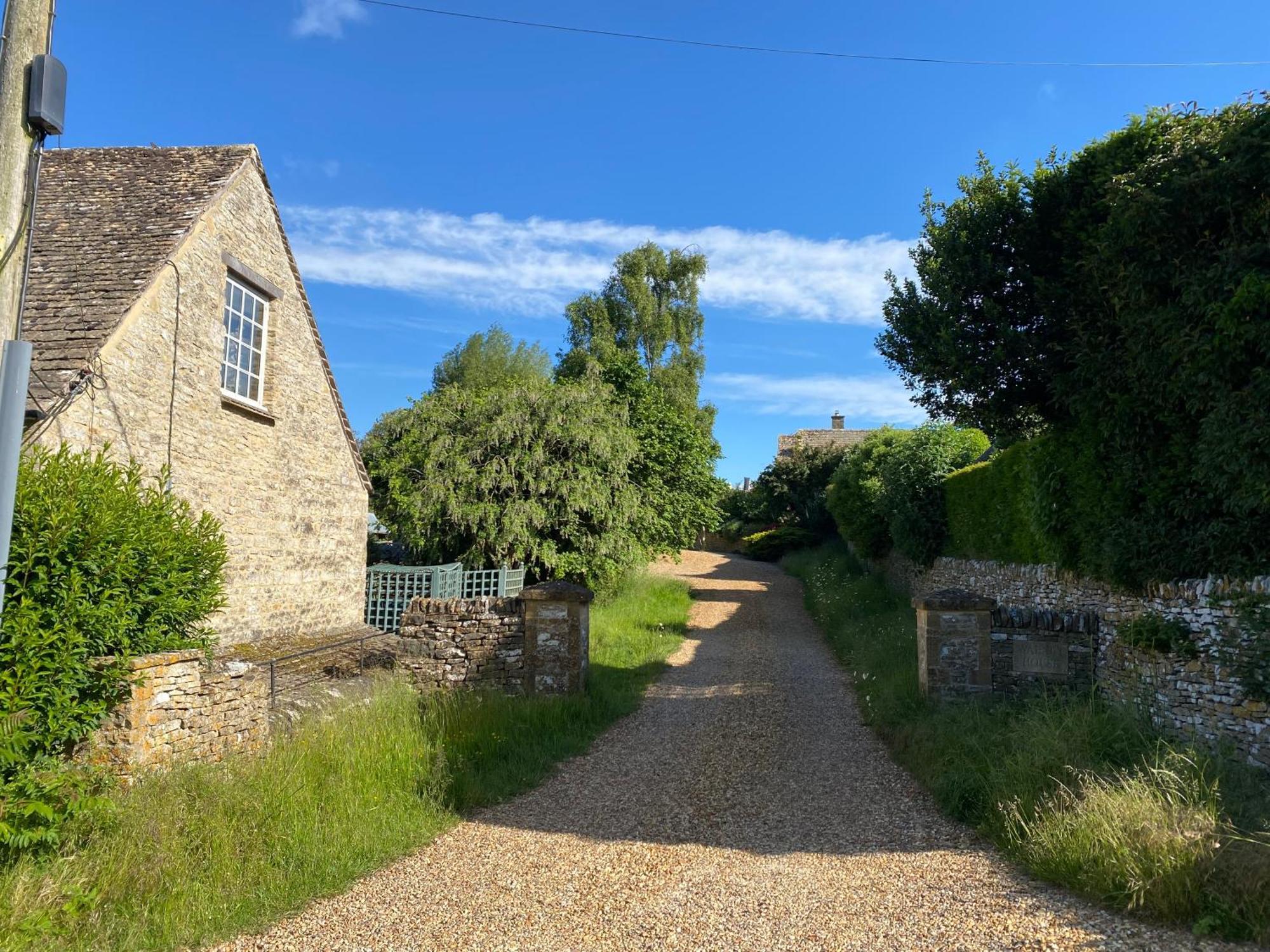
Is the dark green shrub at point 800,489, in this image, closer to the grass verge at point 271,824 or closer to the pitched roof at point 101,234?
the pitched roof at point 101,234

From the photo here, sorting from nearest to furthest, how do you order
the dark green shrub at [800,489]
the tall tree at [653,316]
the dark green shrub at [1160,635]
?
the dark green shrub at [1160,635]
the tall tree at [653,316]
the dark green shrub at [800,489]

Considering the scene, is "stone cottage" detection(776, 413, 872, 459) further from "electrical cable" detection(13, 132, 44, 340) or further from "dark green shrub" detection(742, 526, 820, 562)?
"electrical cable" detection(13, 132, 44, 340)

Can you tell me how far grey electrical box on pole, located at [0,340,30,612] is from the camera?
4297mm

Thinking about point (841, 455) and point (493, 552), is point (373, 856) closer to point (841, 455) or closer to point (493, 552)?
point (493, 552)

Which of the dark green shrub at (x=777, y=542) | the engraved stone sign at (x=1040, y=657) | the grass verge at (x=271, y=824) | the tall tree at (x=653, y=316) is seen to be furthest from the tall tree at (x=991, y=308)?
the dark green shrub at (x=777, y=542)

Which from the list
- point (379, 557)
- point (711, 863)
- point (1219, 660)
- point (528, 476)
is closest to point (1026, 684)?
point (1219, 660)

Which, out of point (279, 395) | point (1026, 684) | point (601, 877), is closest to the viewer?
point (601, 877)

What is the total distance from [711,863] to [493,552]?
1286cm

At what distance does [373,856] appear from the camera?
18.0 ft

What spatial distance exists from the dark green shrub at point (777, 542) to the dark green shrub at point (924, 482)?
18.3 m

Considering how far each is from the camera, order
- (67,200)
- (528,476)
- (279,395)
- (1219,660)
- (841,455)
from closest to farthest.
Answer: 1. (1219,660)
2. (67,200)
3. (279,395)
4. (528,476)
5. (841,455)

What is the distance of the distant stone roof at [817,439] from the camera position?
151 feet

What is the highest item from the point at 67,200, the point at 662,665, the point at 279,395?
the point at 67,200

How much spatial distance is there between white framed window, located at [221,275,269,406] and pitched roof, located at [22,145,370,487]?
51.4 inches
